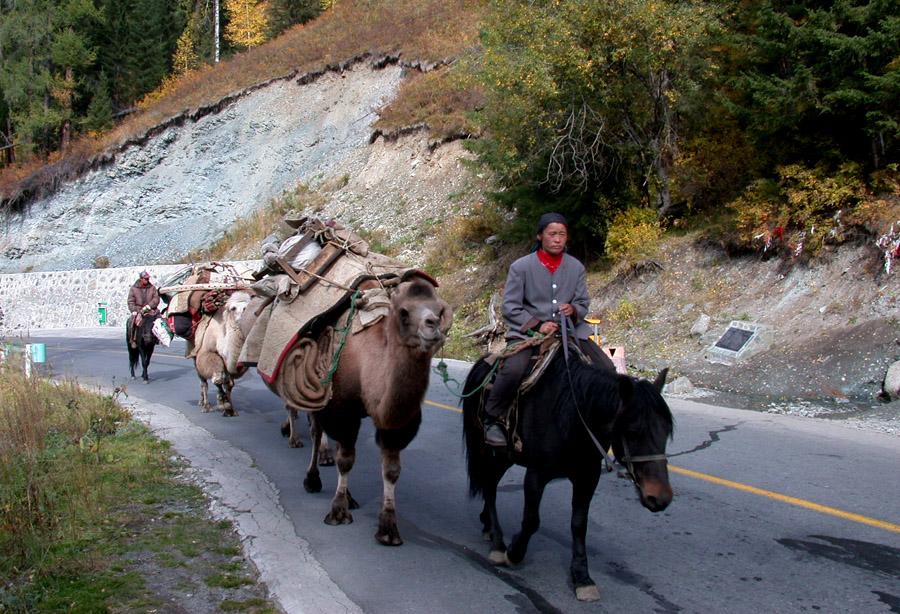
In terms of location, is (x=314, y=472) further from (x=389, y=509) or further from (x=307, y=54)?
(x=307, y=54)

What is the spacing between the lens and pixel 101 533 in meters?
5.53

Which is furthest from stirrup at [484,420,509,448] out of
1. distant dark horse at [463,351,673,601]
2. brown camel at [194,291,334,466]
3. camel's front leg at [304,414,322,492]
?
brown camel at [194,291,334,466]

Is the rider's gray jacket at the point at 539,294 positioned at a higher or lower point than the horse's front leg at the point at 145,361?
higher

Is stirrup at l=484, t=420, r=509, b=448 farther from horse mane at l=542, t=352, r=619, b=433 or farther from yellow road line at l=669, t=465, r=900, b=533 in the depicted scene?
yellow road line at l=669, t=465, r=900, b=533

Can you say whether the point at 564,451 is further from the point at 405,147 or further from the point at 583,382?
the point at 405,147

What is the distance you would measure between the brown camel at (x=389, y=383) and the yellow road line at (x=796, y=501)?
328 centimetres

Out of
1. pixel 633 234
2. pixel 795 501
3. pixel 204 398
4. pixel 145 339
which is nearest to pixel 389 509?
pixel 795 501

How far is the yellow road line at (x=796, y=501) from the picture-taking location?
5.82 m

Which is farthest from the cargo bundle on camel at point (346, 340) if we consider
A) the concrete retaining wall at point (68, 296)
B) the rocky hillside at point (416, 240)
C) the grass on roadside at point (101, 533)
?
the concrete retaining wall at point (68, 296)

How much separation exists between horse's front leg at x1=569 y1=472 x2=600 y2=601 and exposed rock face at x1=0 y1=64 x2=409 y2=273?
117ft

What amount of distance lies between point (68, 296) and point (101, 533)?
34.4 meters

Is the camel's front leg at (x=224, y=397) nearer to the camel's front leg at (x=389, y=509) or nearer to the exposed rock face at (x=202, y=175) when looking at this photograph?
the camel's front leg at (x=389, y=509)

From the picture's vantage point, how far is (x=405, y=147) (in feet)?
117

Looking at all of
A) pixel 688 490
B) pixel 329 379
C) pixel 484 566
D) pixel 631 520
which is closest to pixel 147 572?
pixel 329 379
